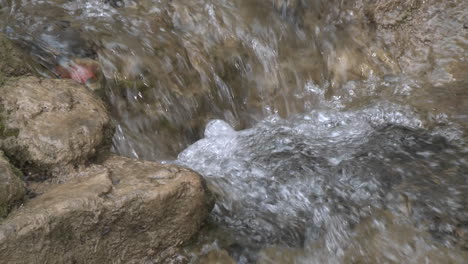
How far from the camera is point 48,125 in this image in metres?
2.70

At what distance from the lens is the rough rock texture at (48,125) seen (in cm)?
261

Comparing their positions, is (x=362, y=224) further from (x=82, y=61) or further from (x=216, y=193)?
(x=82, y=61)

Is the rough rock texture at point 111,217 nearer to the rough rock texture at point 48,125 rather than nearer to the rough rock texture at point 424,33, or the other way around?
the rough rock texture at point 48,125

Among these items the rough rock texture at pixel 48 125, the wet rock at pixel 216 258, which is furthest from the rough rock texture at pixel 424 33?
the rough rock texture at pixel 48 125

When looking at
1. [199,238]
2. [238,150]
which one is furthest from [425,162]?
[199,238]

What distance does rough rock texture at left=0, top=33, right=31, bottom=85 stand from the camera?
117 inches

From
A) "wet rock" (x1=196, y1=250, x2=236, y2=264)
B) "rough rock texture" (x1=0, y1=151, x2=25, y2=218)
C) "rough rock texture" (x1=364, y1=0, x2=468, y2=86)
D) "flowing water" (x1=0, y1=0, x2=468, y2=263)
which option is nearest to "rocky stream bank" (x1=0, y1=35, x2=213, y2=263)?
"rough rock texture" (x1=0, y1=151, x2=25, y2=218)

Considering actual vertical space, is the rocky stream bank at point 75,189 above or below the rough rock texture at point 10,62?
below

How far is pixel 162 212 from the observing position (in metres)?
2.62

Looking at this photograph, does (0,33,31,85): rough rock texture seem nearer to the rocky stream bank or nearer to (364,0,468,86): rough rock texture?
the rocky stream bank

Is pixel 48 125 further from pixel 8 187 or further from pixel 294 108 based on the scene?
pixel 294 108

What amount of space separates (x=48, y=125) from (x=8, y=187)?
0.45 metres

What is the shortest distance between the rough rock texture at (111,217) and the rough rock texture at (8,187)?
53mm

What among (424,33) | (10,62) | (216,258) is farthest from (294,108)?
(10,62)
